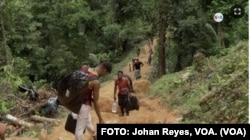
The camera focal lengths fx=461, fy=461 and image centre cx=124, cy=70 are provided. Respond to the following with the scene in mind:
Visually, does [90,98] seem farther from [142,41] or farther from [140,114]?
[142,41]

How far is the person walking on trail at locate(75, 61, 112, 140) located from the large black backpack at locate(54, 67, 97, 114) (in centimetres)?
8

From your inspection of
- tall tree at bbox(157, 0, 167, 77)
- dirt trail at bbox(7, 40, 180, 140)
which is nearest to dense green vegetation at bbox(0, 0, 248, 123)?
tall tree at bbox(157, 0, 167, 77)

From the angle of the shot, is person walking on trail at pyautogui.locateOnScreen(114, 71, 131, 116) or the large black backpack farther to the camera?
person walking on trail at pyautogui.locateOnScreen(114, 71, 131, 116)

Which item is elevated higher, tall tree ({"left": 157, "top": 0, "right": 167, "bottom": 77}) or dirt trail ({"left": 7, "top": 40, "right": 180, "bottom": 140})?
tall tree ({"left": 157, "top": 0, "right": 167, "bottom": 77})

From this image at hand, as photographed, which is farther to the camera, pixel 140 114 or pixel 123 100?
pixel 140 114

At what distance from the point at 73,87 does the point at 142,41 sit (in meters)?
36.2

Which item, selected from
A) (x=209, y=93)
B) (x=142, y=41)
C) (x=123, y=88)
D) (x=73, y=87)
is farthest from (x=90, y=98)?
(x=142, y=41)

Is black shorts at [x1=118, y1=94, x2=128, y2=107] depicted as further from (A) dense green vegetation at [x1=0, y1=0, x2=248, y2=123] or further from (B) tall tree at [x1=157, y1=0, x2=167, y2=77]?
(B) tall tree at [x1=157, y1=0, x2=167, y2=77]

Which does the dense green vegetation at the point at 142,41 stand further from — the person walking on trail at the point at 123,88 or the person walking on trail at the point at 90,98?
the person walking on trail at the point at 90,98

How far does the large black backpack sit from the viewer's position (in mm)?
6777

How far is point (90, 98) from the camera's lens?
7172mm

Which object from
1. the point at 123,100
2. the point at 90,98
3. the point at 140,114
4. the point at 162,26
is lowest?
the point at 140,114

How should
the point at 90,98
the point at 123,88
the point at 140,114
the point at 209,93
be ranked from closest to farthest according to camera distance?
the point at 90,98
the point at 209,93
the point at 123,88
the point at 140,114

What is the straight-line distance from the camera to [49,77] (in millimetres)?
33344
